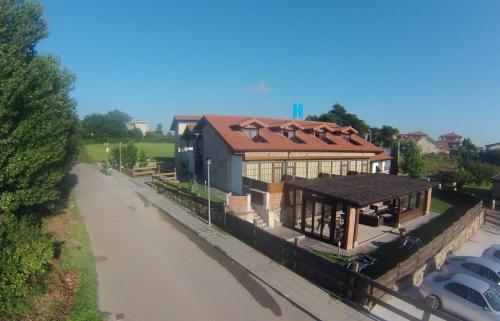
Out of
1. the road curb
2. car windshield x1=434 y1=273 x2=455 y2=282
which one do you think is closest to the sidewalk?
the road curb

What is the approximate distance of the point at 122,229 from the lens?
1573 centimetres

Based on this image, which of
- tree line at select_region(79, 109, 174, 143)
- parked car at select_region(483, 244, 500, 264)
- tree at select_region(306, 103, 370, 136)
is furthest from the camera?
tree line at select_region(79, 109, 174, 143)

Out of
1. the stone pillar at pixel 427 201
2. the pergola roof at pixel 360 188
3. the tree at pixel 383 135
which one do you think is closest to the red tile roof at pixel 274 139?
the pergola roof at pixel 360 188

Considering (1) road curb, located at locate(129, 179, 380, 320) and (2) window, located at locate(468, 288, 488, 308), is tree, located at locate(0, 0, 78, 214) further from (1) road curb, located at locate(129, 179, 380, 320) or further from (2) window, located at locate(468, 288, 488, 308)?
(2) window, located at locate(468, 288, 488, 308)

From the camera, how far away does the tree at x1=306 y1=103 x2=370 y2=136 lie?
6631 cm

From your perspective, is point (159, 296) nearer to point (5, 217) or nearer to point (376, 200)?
point (5, 217)

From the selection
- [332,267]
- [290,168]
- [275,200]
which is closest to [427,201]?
[290,168]

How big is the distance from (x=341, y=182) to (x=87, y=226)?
52.0 feet

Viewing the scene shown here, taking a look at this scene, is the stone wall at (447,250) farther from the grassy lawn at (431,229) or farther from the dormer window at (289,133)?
the dormer window at (289,133)

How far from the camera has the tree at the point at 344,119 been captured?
6631cm

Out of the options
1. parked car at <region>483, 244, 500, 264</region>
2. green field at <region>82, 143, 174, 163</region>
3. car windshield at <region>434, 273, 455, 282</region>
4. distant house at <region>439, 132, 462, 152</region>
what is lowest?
parked car at <region>483, 244, 500, 264</region>

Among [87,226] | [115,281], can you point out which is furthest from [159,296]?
[87,226]

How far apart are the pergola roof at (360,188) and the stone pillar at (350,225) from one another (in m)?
0.71

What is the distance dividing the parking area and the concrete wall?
13378mm
